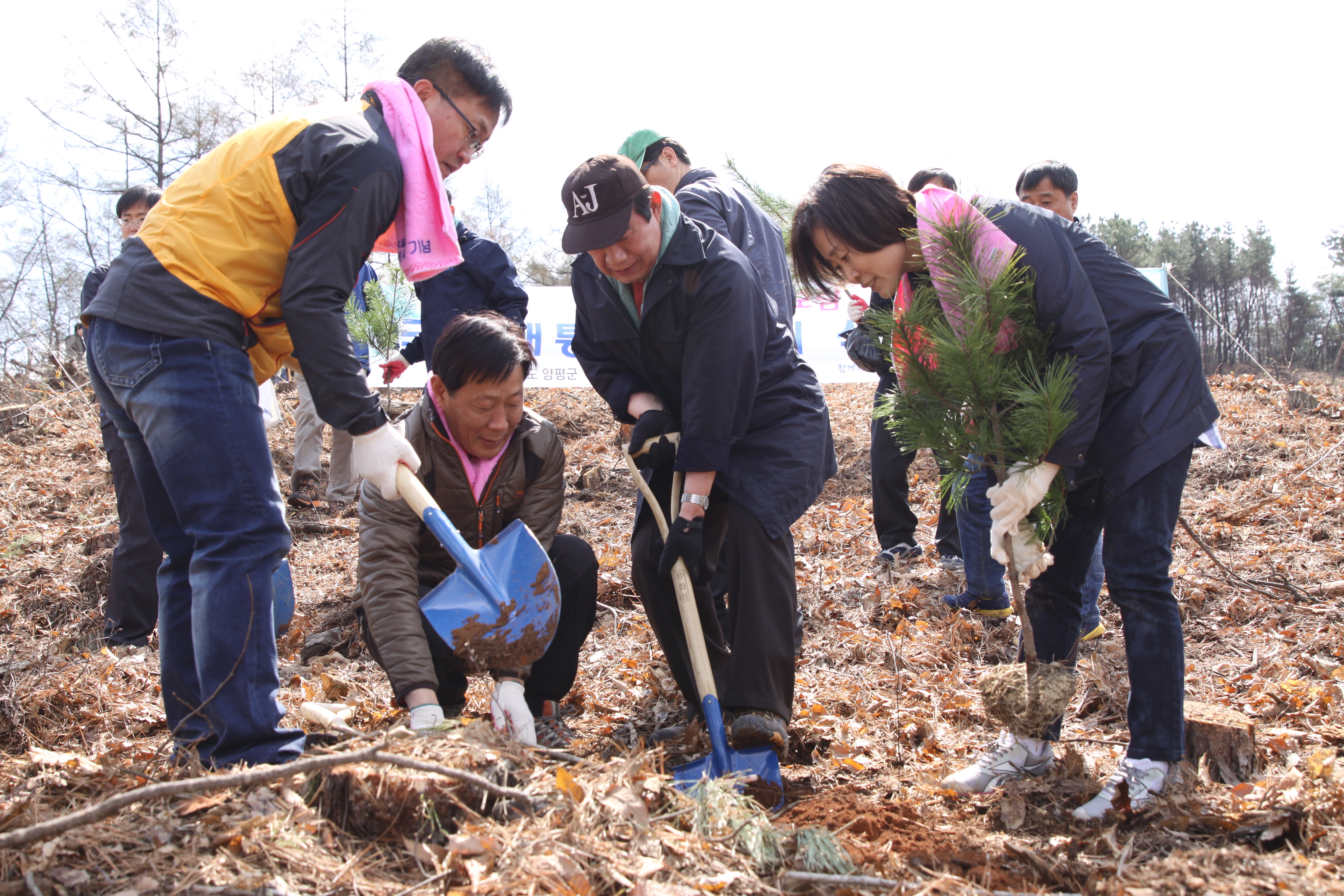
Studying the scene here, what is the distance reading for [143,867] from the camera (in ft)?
4.94

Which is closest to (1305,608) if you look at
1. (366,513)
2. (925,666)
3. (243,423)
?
(925,666)

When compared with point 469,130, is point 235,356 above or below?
below

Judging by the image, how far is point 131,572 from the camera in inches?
146

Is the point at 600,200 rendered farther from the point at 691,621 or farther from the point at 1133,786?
the point at 1133,786

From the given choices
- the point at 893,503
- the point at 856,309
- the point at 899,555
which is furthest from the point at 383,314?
the point at 899,555

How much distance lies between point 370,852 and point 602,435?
7.34m

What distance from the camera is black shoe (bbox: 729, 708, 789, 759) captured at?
7.41 feet

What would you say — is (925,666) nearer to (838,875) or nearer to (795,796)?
(795,796)

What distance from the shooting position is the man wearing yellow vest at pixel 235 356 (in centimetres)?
200

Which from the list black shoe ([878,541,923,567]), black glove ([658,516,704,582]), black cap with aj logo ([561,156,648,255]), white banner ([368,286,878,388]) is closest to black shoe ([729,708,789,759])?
black glove ([658,516,704,582])

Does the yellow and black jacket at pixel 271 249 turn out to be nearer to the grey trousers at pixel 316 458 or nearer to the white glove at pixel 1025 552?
the white glove at pixel 1025 552

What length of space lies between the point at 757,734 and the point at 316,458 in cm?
564

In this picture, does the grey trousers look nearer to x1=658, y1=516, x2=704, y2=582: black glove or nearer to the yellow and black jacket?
the yellow and black jacket

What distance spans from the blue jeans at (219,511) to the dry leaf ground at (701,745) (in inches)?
7.2
